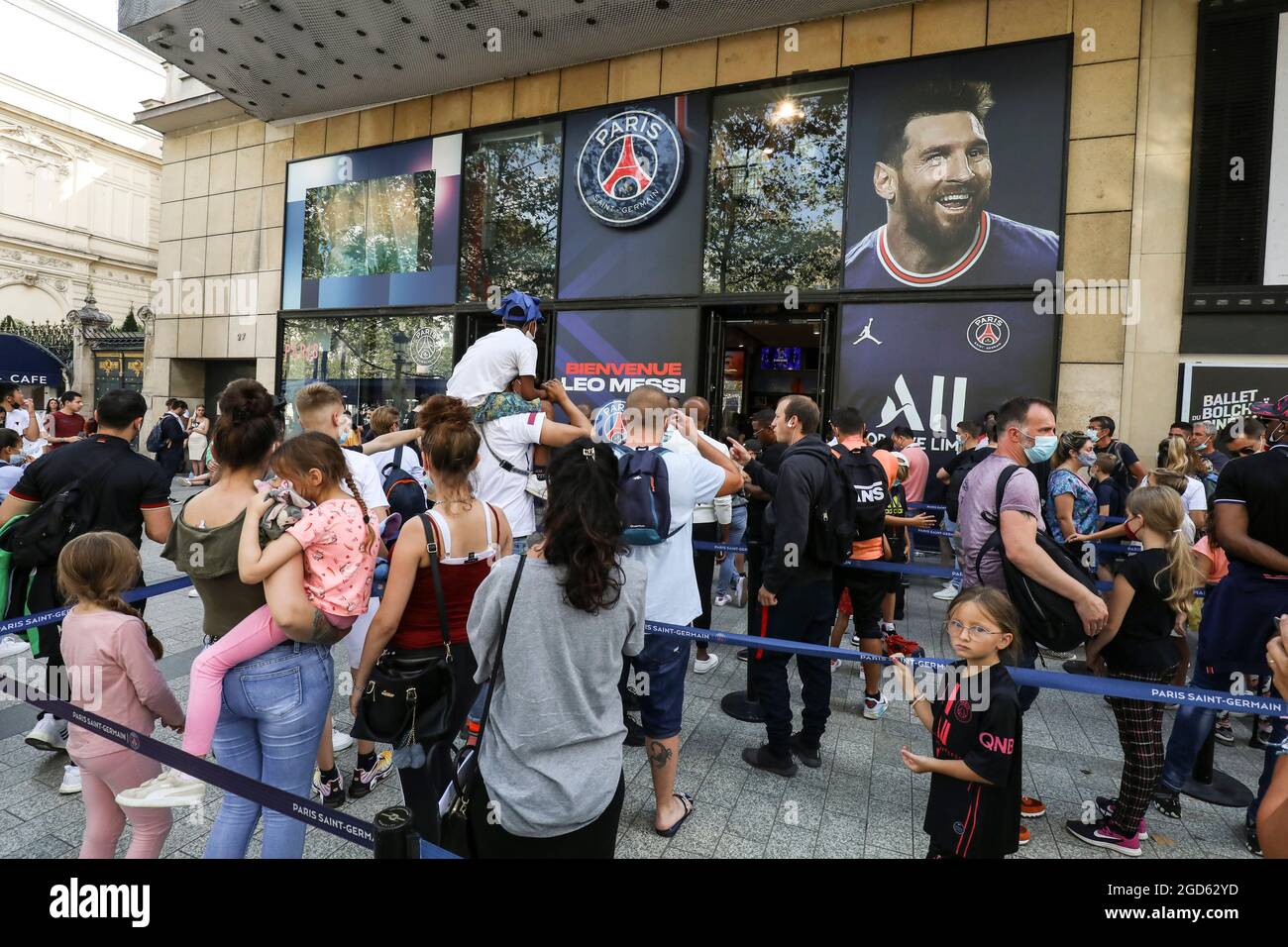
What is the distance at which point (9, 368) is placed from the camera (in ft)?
55.6

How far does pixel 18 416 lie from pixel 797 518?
40.9ft

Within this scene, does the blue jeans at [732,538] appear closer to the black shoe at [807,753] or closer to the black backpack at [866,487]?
the black backpack at [866,487]

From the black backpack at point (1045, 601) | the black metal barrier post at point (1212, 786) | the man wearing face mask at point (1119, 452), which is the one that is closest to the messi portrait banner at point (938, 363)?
the man wearing face mask at point (1119, 452)

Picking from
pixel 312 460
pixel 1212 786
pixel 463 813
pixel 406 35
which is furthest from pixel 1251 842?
pixel 406 35

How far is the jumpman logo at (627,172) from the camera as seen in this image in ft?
37.1

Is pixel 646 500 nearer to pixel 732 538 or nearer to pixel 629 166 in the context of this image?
pixel 732 538

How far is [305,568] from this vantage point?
240cm

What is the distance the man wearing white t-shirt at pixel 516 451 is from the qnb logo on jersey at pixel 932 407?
7370 millimetres

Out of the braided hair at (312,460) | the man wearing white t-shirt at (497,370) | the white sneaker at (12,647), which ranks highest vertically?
the man wearing white t-shirt at (497,370)

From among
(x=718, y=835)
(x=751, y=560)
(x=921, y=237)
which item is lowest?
(x=718, y=835)
